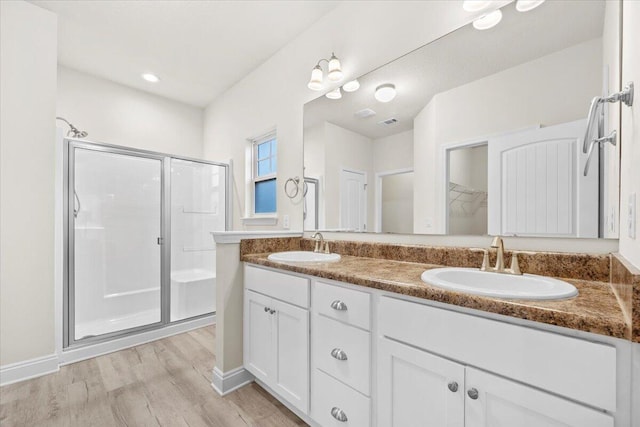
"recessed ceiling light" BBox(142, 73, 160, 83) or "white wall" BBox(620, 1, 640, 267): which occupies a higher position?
"recessed ceiling light" BBox(142, 73, 160, 83)

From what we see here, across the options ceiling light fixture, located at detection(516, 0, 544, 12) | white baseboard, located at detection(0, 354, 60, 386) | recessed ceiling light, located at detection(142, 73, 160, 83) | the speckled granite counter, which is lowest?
white baseboard, located at detection(0, 354, 60, 386)

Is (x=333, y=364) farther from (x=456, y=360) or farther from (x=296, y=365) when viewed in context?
(x=456, y=360)

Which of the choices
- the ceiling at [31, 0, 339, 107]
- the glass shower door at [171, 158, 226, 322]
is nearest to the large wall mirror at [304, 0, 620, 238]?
the ceiling at [31, 0, 339, 107]

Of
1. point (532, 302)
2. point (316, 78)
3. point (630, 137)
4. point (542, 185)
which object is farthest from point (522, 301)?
point (316, 78)

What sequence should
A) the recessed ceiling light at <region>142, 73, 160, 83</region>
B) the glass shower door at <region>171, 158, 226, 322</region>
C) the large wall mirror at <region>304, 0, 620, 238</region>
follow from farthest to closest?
1. the recessed ceiling light at <region>142, 73, 160, 83</region>
2. the glass shower door at <region>171, 158, 226, 322</region>
3. the large wall mirror at <region>304, 0, 620, 238</region>

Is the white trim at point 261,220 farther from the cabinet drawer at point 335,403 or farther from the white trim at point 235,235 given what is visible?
the cabinet drawer at point 335,403

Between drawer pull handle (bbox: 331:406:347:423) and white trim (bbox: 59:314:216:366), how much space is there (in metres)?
2.05

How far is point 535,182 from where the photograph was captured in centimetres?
121

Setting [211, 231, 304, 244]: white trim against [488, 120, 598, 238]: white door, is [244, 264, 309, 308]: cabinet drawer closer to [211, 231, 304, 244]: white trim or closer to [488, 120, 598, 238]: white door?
[211, 231, 304, 244]: white trim

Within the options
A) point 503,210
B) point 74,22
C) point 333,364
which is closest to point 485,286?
point 503,210

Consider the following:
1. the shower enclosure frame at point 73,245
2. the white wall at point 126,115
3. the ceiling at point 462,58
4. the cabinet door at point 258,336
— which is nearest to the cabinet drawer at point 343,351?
the cabinet door at point 258,336

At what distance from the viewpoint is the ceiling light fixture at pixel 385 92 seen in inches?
68.0

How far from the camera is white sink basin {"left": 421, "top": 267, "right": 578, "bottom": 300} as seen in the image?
80 centimetres

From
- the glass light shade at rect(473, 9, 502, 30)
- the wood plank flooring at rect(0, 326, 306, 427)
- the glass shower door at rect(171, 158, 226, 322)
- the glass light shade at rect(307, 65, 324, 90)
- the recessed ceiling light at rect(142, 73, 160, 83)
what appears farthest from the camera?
the recessed ceiling light at rect(142, 73, 160, 83)
